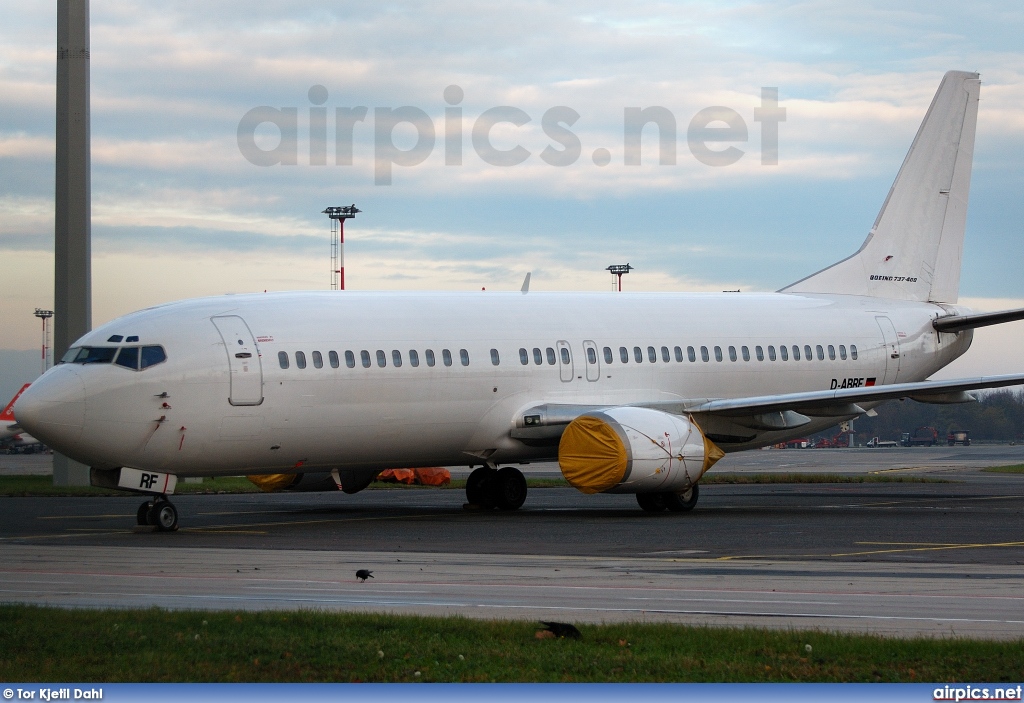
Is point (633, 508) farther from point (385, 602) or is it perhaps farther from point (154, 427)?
point (385, 602)

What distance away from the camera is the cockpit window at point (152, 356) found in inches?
860

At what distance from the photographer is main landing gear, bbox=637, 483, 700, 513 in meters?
26.0

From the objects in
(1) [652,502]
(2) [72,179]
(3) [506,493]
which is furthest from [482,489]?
(2) [72,179]

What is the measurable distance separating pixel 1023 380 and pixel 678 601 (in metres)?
15.8

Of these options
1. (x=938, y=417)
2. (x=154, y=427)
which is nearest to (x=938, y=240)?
(x=154, y=427)

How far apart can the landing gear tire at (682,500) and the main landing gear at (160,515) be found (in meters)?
9.32

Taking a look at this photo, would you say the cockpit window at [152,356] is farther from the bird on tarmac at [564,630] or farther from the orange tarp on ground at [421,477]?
the orange tarp on ground at [421,477]

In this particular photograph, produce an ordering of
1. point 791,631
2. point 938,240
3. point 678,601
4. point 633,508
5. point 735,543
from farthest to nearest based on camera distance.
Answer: point 938,240 < point 633,508 < point 735,543 < point 678,601 < point 791,631

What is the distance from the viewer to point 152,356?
21.9 m

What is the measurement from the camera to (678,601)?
12727mm

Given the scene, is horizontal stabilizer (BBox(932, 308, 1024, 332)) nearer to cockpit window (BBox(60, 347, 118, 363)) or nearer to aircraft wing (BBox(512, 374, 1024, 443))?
aircraft wing (BBox(512, 374, 1024, 443))

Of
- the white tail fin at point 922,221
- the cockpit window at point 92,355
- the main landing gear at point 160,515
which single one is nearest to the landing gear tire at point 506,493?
the main landing gear at point 160,515

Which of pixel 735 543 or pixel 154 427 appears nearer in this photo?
pixel 735 543

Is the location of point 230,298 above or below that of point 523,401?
above
